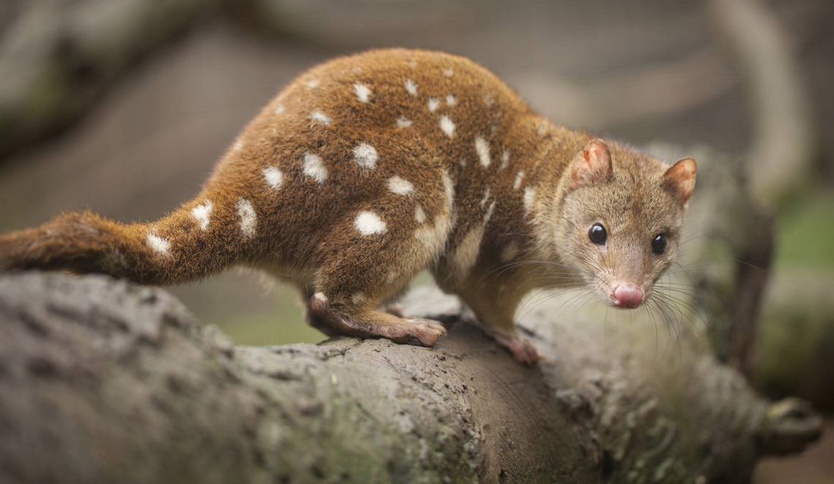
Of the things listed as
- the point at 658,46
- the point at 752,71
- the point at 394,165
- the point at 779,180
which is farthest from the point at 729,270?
the point at 658,46

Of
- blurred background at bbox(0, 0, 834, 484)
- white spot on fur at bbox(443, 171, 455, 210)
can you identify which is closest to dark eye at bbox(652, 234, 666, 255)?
white spot on fur at bbox(443, 171, 455, 210)

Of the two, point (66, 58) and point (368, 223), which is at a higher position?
point (66, 58)

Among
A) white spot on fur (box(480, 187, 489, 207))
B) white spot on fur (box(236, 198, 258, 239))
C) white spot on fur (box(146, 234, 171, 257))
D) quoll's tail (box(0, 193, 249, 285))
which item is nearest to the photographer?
quoll's tail (box(0, 193, 249, 285))

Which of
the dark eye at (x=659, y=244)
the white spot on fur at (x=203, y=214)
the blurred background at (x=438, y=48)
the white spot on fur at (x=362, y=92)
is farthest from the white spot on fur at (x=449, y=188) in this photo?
the blurred background at (x=438, y=48)

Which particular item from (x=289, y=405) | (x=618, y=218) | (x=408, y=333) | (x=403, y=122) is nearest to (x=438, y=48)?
(x=403, y=122)

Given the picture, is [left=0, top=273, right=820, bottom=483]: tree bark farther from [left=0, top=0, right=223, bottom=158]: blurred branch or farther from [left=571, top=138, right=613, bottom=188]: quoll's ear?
[left=0, top=0, right=223, bottom=158]: blurred branch

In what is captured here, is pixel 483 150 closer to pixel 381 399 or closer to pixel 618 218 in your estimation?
pixel 618 218
